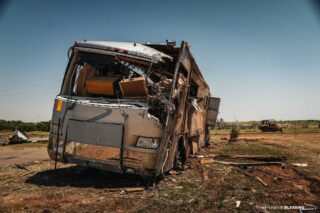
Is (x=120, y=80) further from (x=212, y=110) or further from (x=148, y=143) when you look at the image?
(x=212, y=110)

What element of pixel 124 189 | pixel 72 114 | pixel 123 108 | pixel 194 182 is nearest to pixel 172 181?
pixel 194 182

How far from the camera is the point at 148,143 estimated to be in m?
4.51

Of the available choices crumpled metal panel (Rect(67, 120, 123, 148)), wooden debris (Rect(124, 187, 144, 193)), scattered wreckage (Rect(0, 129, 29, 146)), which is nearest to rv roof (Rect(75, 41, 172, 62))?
crumpled metal panel (Rect(67, 120, 123, 148))

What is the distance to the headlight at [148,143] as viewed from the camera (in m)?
4.50

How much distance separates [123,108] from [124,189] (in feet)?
5.02

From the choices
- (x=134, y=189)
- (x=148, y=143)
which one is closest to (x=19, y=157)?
(x=134, y=189)

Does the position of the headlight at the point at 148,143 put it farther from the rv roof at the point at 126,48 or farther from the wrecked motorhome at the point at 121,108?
the rv roof at the point at 126,48

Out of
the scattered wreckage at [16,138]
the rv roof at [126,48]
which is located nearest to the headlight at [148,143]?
the rv roof at [126,48]

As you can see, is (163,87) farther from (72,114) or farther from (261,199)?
(261,199)

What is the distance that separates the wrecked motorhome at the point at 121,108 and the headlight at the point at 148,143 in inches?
0.4

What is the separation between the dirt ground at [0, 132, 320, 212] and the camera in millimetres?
3734

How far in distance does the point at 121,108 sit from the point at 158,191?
67.7 inches

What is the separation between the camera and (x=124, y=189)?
4590mm

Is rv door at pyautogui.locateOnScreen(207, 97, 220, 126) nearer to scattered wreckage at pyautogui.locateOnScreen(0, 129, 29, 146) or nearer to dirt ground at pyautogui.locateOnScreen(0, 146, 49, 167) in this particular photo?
dirt ground at pyautogui.locateOnScreen(0, 146, 49, 167)
